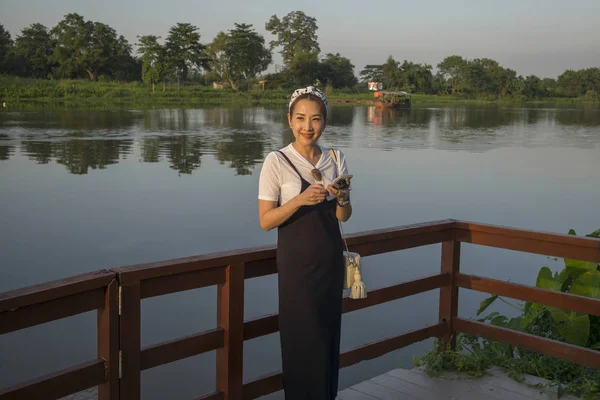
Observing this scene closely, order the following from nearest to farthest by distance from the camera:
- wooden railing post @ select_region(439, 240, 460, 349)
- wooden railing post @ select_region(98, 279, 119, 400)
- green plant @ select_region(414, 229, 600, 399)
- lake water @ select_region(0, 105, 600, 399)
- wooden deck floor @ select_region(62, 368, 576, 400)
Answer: wooden railing post @ select_region(98, 279, 119, 400) < wooden deck floor @ select_region(62, 368, 576, 400) < green plant @ select_region(414, 229, 600, 399) < wooden railing post @ select_region(439, 240, 460, 349) < lake water @ select_region(0, 105, 600, 399)

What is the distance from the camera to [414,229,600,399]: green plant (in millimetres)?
3500

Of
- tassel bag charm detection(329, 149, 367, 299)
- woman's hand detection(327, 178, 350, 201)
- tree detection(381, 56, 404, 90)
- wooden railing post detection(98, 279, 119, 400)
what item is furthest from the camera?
tree detection(381, 56, 404, 90)

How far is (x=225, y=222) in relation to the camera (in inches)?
437

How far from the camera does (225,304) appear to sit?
2.72m

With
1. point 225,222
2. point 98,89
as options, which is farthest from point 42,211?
point 98,89

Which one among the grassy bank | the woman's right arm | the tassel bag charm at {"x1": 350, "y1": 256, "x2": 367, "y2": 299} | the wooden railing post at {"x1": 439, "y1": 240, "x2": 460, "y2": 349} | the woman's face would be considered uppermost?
the grassy bank

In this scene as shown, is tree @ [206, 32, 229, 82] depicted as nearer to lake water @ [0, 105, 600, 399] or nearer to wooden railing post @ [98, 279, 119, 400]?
lake water @ [0, 105, 600, 399]

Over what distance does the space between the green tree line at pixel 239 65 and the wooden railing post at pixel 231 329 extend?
56.9m

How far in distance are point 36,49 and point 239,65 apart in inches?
789

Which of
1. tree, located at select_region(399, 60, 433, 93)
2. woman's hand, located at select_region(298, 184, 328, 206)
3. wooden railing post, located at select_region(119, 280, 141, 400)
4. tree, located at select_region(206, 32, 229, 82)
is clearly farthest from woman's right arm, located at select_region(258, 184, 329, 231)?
tree, located at select_region(399, 60, 433, 93)

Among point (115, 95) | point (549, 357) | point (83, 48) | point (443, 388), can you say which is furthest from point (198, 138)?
point (83, 48)

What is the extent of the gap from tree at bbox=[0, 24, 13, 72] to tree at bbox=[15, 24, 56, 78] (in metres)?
0.77

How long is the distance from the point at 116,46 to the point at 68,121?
33606 millimetres

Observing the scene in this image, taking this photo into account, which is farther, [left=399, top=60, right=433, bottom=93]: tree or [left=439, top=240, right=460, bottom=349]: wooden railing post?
[left=399, top=60, right=433, bottom=93]: tree
